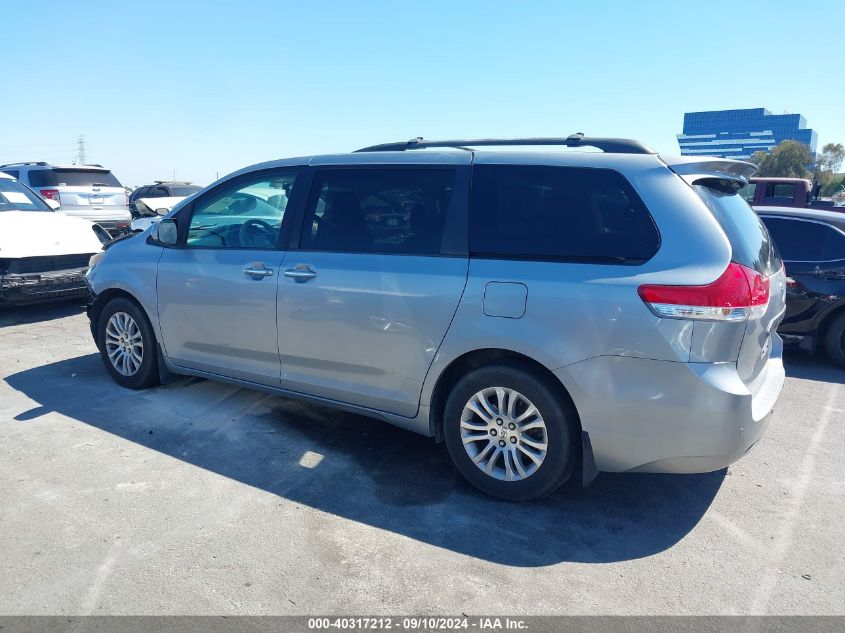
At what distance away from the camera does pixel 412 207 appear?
3.92 metres

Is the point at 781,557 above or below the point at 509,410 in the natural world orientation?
below

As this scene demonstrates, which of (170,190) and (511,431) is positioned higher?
(170,190)

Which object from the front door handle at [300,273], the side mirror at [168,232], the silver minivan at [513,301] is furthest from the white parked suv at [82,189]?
the front door handle at [300,273]

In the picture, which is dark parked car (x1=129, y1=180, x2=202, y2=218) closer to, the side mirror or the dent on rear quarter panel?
the side mirror

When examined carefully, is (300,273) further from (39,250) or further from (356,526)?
(39,250)

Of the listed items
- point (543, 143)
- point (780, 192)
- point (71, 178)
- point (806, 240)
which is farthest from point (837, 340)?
point (71, 178)

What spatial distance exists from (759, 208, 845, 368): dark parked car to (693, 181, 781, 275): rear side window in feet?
9.92

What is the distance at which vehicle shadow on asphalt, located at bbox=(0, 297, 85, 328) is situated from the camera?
7.93 metres

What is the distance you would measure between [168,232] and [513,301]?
294 centimetres

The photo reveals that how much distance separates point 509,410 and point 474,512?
59 cm

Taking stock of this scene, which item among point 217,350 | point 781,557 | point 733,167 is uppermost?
point 733,167

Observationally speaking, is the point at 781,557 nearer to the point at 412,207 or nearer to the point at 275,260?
the point at 412,207

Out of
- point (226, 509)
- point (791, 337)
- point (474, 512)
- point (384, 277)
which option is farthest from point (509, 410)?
point (791, 337)

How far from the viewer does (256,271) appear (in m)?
4.38
